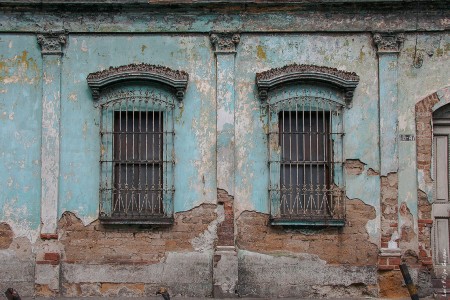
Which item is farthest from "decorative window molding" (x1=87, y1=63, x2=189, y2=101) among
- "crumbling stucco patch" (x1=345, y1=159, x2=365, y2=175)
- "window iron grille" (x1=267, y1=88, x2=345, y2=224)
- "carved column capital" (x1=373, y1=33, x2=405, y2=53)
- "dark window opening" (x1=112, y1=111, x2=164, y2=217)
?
"carved column capital" (x1=373, y1=33, x2=405, y2=53)

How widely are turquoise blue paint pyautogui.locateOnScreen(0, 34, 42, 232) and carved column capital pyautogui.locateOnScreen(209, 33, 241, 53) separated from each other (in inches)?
102

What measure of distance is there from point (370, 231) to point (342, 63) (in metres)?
2.45

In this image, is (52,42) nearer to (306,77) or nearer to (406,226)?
(306,77)

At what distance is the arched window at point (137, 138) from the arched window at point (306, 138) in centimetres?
141

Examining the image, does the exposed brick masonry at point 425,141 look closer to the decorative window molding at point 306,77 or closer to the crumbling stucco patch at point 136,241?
the decorative window molding at point 306,77

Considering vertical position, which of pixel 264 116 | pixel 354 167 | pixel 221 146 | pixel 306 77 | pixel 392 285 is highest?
pixel 306 77

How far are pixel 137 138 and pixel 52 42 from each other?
6.12 ft

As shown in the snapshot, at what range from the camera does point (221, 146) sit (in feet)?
30.2

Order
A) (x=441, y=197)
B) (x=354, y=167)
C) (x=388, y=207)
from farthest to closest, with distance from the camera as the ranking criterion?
1. (x=441, y=197)
2. (x=354, y=167)
3. (x=388, y=207)

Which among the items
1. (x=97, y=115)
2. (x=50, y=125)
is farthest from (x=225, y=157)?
(x=50, y=125)

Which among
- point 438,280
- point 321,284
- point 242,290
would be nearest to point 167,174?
point 242,290

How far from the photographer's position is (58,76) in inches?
368

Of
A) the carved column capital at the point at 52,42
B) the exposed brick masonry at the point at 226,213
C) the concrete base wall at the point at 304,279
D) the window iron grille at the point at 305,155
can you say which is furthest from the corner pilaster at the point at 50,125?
the window iron grille at the point at 305,155

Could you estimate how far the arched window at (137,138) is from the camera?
9.22 m
